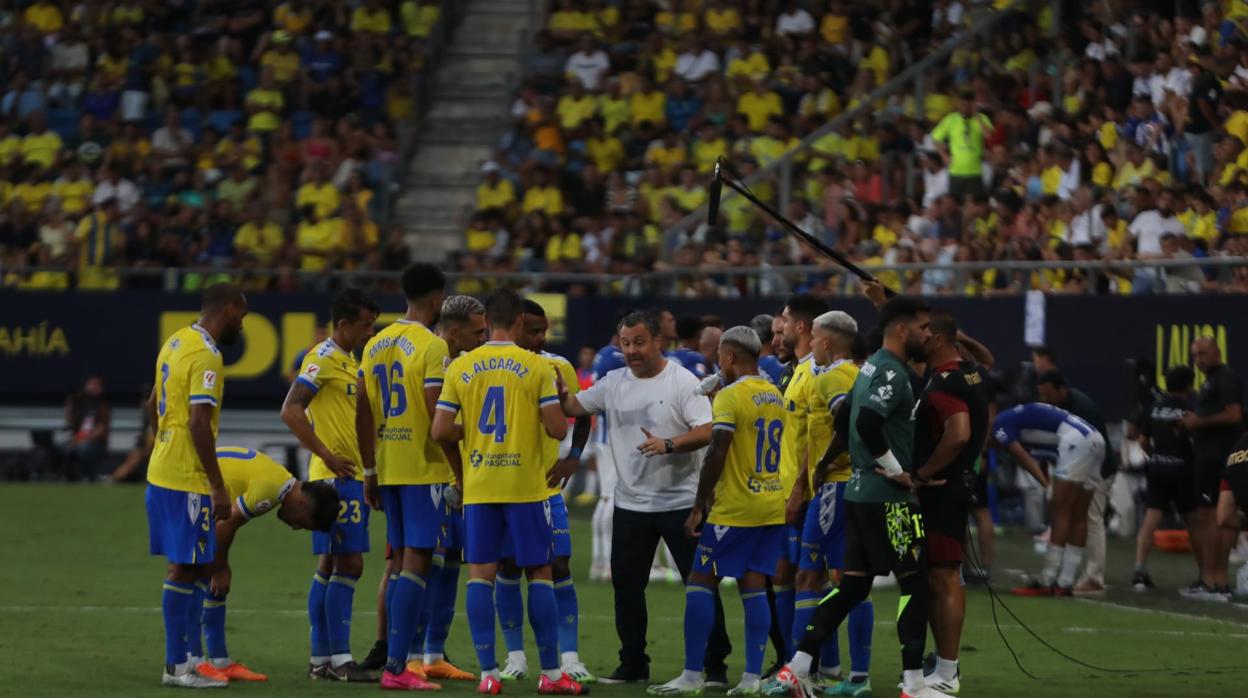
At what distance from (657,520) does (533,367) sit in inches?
50.3

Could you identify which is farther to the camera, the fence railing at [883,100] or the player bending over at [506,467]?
the fence railing at [883,100]

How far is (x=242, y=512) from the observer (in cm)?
1130

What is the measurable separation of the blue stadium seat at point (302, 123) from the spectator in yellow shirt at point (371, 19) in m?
2.26

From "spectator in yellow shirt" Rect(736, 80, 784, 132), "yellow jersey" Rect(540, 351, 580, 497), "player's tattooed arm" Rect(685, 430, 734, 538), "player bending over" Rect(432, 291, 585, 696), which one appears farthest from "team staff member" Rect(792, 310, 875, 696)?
"spectator in yellow shirt" Rect(736, 80, 784, 132)

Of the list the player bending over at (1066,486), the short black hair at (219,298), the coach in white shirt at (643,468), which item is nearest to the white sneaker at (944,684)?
the coach in white shirt at (643,468)

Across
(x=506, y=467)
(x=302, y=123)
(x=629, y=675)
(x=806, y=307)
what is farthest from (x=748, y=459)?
(x=302, y=123)

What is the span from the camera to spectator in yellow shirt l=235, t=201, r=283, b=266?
2873 centimetres

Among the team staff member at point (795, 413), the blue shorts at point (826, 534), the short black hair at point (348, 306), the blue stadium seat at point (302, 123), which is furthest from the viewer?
the blue stadium seat at point (302, 123)

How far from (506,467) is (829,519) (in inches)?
79.6

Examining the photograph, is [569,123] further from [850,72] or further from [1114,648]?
[1114,648]

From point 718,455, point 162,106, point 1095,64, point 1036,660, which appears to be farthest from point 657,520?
point 162,106

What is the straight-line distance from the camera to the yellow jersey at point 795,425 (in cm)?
1189

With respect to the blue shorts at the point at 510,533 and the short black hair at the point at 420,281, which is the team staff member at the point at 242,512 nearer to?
the blue shorts at the point at 510,533

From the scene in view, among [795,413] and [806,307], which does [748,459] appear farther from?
[806,307]
